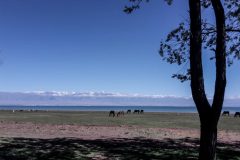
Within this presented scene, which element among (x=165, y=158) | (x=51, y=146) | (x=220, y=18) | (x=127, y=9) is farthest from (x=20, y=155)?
(x=220, y=18)

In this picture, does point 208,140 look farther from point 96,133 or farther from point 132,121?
point 132,121

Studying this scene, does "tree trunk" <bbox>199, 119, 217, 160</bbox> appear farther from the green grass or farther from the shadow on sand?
the green grass

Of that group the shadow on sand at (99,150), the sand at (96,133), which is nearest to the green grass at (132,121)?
the sand at (96,133)

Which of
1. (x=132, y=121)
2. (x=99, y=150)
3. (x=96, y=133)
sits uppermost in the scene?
(x=132, y=121)

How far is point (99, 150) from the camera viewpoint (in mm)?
22312

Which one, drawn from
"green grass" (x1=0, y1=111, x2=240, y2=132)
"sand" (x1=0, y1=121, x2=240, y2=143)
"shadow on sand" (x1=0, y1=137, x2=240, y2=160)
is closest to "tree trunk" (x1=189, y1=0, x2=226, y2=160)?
"shadow on sand" (x1=0, y1=137, x2=240, y2=160)

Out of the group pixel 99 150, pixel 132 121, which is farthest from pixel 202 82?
pixel 132 121

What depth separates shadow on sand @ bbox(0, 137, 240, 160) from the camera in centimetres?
2008

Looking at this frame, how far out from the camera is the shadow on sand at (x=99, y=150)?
20078mm

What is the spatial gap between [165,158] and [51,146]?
6.07m

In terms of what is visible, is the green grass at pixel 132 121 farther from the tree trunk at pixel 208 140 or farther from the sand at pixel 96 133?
the tree trunk at pixel 208 140

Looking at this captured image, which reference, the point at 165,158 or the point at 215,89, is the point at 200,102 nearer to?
the point at 215,89

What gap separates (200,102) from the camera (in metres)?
16.1

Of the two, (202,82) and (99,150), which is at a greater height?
(202,82)
